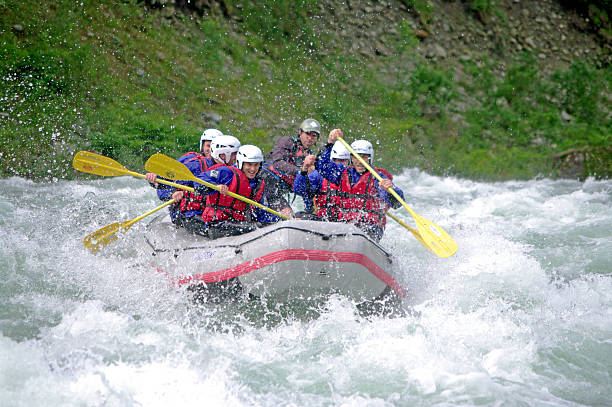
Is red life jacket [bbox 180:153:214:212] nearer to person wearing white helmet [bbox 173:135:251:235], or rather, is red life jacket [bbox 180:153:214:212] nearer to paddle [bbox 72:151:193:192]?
person wearing white helmet [bbox 173:135:251:235]

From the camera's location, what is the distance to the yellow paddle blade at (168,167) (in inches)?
240

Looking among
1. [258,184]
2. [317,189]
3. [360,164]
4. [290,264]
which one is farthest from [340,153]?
[290,264]

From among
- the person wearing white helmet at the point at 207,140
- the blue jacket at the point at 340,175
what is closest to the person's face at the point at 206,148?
the person wearing white helmet at the point at 207,140

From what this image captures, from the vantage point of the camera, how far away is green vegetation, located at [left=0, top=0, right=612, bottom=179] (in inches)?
415

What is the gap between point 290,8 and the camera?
1470 cm

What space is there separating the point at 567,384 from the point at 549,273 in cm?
297

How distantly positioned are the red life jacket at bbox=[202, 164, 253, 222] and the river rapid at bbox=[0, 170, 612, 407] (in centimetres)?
78

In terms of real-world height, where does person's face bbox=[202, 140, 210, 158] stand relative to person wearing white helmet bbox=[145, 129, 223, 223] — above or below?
above

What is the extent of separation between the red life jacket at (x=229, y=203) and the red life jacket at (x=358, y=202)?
3.37ft

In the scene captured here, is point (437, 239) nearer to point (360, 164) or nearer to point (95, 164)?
point (360, 164)

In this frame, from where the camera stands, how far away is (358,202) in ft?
21.4

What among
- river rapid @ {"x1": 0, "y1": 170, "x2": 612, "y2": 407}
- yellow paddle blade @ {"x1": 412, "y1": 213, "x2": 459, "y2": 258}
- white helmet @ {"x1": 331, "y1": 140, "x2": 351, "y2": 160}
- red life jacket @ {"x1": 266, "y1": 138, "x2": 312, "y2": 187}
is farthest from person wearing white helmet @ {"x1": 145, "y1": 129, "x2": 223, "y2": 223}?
yellow paddle blade @ {"x1": 412, "y1": 213, "x2": 459, "y2": 258}

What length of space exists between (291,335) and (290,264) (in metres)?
0.61

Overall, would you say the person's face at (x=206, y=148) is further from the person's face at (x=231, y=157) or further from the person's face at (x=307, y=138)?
the person's face at (x=307, y=138)
